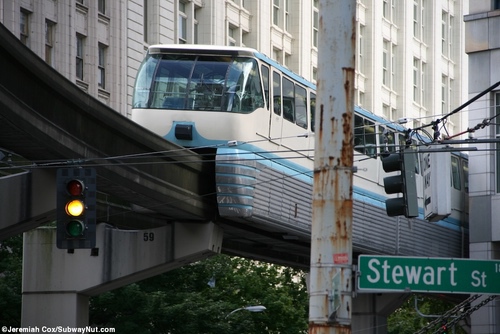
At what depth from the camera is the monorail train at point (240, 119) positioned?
1079 inches

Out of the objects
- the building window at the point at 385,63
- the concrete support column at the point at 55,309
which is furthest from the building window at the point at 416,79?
the concrete support column at the point at 55,309

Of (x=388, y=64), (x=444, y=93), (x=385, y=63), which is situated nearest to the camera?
(x=385, y=63)

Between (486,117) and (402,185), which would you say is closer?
(402,185)

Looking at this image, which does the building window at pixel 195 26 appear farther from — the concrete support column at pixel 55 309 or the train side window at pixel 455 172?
the concrete support column at pixel 55 309

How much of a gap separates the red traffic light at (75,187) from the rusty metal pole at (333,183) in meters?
5.74

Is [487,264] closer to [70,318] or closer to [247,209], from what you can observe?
[247,209]

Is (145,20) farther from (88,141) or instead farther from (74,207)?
(74,207)

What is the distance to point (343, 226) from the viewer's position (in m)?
11.1

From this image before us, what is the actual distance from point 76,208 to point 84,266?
16.3 m

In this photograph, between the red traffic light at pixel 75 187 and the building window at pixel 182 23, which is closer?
the red traffic light at pixel 75 187

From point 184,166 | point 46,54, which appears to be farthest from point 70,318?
point 46,54

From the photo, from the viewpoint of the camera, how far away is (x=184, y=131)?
2794 cm

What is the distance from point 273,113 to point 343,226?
17.4 m

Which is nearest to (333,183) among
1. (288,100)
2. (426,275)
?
(426,275)
